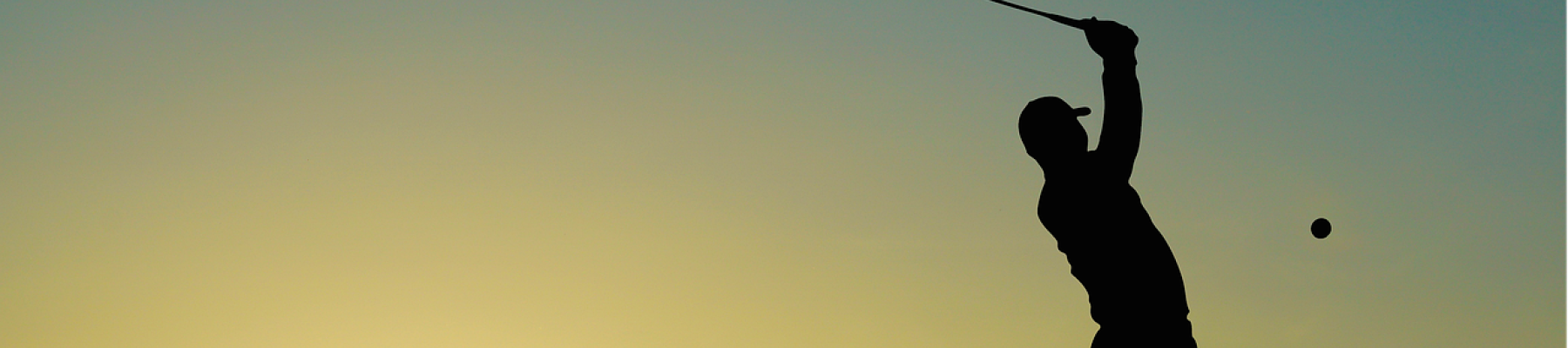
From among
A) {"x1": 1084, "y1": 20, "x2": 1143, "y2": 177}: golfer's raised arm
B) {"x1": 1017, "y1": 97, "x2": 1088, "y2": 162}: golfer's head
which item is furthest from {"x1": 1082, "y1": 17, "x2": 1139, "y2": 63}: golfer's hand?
{"x1": 1017, "y1": 97, "x2": 1088, "y2": 162}: golfer's head

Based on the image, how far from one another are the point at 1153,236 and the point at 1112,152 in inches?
21.1

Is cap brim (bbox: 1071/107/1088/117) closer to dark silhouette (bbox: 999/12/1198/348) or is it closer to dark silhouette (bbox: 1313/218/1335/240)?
dark silhouette (bbox: 999/12/1198/348)

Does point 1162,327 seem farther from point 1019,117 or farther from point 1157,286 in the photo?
point 1019,117

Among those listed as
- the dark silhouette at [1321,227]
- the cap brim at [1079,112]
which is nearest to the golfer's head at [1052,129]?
the cap brim at [1079,112]

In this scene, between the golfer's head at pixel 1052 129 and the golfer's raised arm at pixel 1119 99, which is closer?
the golfer's raised arm at pixel 1119 99

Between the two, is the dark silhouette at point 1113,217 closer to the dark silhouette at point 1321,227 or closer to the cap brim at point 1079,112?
the cap brim at point 1079,112

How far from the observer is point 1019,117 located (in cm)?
1004

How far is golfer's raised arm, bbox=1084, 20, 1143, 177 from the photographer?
927 centimetres

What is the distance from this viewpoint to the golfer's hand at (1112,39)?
932cm

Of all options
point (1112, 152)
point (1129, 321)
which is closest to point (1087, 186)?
point (1112, 152)

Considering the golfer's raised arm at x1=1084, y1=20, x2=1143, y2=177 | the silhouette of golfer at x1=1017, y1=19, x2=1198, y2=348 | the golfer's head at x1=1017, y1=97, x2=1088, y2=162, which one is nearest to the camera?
the silhouette of golfer at x1=1017, y1=19, x2=1198, y2=348

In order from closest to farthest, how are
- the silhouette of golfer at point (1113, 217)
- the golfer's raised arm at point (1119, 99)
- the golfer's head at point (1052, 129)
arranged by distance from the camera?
the silhouette of golfer at point (1113, 217), the golfer's raised arm at point (1119, 99), the golfer's head at point (1052, 129)

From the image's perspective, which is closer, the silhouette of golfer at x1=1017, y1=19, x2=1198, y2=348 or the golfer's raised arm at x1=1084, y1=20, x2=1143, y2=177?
the silhouette of golfer at x1=1017, y1=19, x2=1198, y2=348

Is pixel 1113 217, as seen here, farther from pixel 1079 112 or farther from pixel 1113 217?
pixel 1079 112
